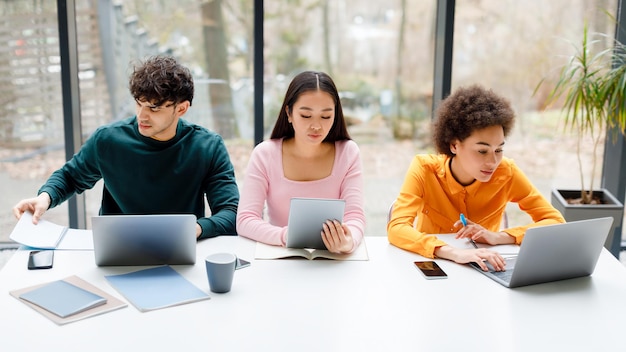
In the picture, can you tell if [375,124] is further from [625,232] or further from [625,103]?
[625,232]

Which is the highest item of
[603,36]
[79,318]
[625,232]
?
[603,36]

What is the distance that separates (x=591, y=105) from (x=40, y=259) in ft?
8.04

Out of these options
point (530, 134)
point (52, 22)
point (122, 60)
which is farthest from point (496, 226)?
point (52, 22)

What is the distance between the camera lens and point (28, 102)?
3.21 m

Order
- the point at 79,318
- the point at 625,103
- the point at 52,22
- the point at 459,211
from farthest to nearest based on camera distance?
the point at 52,22
the point at 625,103
the point at 459,211
the point at 79,318

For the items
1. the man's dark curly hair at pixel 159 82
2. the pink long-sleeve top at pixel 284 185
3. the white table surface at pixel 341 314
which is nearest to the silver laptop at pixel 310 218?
the white table surface at pixel 341 314

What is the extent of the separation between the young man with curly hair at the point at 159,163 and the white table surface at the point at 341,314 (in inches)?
17.2

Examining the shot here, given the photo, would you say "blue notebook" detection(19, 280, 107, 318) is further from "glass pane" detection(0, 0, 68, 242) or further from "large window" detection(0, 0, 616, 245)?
"glass pane" detection(0, 0, 68, 242)

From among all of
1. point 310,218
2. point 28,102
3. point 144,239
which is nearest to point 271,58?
point 28,102

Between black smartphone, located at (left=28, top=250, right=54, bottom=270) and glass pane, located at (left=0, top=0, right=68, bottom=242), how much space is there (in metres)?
1.59

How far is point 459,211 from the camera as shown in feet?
7.21

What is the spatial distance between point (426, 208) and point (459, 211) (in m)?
0.12

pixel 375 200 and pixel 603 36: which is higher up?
pixel 603 36

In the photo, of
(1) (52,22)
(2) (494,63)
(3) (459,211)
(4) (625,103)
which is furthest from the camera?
(2) (494,63)
